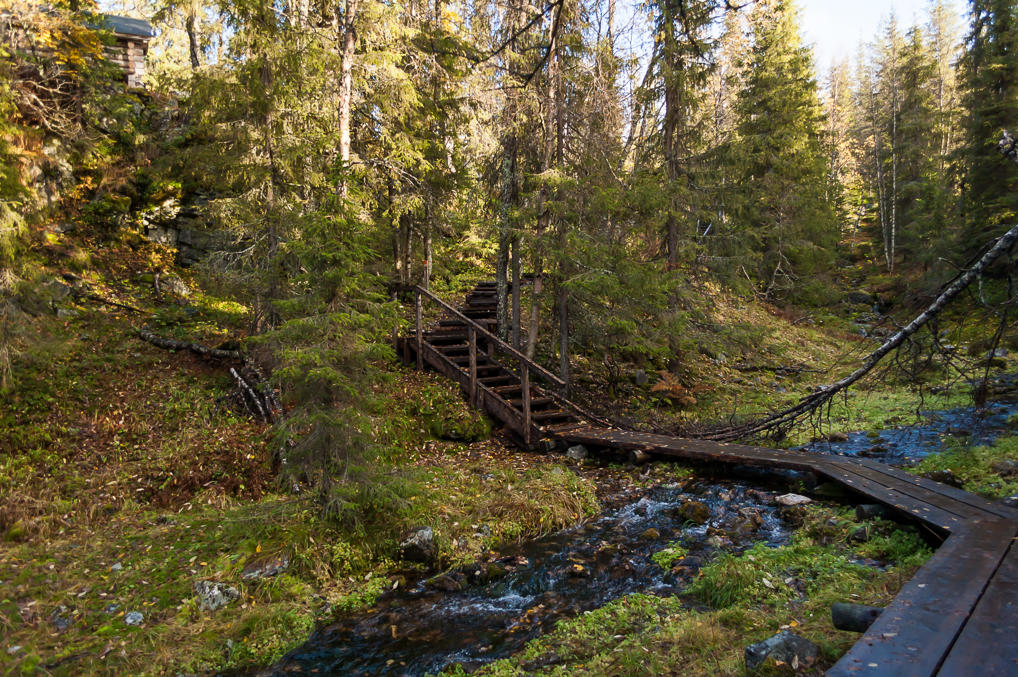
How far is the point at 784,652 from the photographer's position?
3605 millimetres

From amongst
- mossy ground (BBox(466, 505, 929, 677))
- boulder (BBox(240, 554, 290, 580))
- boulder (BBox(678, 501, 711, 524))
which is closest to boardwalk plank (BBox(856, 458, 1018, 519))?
mossy ground (BBox(466, 505, 929, 677))

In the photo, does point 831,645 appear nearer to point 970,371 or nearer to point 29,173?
point 970,371

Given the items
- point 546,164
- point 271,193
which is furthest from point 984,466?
point 271,193

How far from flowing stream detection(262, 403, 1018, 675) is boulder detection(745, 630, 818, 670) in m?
1.86

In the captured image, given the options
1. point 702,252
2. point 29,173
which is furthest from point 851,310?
point 29,173

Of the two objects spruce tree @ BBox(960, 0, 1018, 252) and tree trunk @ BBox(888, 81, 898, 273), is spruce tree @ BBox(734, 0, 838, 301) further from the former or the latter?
tree trunk @ BBox(888, 81, 898, 273)

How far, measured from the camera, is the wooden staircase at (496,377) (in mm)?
10984

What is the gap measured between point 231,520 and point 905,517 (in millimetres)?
8564

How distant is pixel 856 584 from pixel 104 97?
2017 cm

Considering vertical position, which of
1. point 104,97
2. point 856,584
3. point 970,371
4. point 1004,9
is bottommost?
point 856,584

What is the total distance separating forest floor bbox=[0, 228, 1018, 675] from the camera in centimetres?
471

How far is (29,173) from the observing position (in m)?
12.7

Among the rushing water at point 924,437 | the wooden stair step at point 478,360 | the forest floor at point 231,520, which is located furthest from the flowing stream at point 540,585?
the wooden stair step at point 478,360

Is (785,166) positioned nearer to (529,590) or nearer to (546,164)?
(546,164)
